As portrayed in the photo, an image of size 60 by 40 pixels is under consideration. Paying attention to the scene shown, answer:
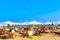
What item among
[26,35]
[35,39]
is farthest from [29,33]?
[35,39]

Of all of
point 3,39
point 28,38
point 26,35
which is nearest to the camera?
point 3,39

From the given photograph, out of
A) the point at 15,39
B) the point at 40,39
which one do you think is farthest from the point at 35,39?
the point at 15,39

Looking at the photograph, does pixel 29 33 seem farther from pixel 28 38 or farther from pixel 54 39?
pixel 54 39

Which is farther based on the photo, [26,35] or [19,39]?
[26,35]

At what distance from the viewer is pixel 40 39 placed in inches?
Result: 1091

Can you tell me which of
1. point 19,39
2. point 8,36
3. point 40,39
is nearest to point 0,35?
point 8,36

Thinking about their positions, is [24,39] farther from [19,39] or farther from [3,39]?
[3,39]

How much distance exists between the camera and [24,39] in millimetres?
27797

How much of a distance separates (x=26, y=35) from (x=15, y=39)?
3.59 m

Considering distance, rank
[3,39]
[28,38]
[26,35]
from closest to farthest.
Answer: [3,39], [28,38], [26,35]

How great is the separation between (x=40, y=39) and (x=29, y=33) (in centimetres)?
400

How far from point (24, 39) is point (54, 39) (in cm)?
378

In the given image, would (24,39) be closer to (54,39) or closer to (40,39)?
(40,39)

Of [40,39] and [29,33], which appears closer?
[40,39]
